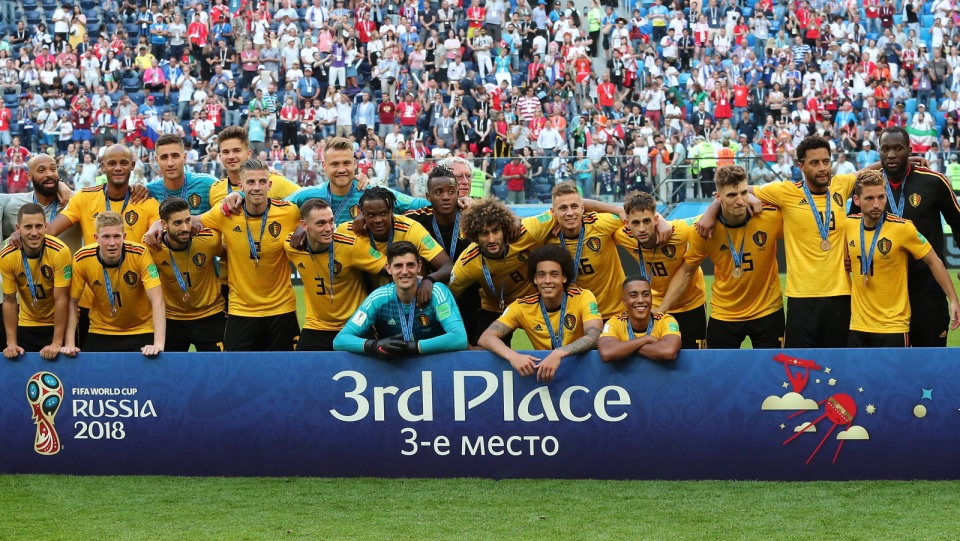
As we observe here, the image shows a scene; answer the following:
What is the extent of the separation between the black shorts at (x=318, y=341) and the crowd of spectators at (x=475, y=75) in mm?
14465

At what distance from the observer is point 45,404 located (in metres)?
8.22

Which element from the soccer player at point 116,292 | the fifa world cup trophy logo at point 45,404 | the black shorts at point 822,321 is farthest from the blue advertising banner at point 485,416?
the black shorts at point 822,321

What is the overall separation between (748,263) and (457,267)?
2.08 m

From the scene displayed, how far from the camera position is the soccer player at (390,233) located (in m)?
8.44

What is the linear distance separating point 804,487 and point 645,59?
22.0 m

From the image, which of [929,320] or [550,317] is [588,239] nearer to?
[550,317]

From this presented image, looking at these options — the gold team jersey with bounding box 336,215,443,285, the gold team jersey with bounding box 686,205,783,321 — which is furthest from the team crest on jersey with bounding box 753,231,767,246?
the gold team jersey with bounding box 336,215,443,285

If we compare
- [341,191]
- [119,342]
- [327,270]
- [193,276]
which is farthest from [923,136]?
[119,342]

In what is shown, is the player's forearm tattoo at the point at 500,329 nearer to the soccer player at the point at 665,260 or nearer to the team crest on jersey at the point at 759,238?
the soccer player at the point at 665,260

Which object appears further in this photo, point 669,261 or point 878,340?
point 669,261

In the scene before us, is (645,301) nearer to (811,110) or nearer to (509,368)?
(509,368)

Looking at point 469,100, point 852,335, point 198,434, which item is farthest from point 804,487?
point 469,100

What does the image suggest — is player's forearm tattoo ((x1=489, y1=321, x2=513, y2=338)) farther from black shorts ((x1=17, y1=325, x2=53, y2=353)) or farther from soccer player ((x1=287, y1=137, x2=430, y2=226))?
black shorts ((x1=17, y1=325, x2=53, y2=353))

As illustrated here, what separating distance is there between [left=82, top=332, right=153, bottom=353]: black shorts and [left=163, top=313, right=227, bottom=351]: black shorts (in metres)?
0.30
